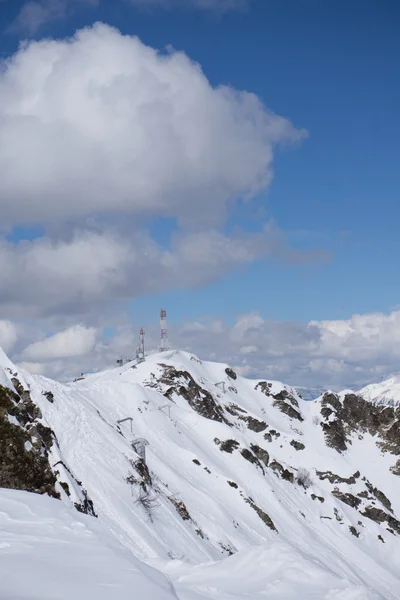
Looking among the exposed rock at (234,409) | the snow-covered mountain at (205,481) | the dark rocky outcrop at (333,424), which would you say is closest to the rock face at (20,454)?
the snow-covered mountain at (205,481)

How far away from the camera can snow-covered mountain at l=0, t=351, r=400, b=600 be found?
40.8ft

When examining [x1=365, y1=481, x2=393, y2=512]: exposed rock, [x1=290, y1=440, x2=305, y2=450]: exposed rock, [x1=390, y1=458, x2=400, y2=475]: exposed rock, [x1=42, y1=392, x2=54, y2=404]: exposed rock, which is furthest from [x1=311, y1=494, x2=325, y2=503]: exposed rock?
[x1=42, y1=392, x2=54, y2=404]: exposed rock

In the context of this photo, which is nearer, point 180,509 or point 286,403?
point 180,509

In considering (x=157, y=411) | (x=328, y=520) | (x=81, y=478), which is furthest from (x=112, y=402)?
(x=328, y=520)

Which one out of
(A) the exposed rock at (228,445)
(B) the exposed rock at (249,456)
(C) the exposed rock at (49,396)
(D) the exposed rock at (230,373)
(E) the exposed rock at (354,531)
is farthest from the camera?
(D) the exposed rock at (230,373)

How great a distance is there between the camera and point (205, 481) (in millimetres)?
65688

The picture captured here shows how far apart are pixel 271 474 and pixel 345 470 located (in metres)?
32.9

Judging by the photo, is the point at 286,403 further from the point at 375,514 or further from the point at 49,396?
the point at 49,396

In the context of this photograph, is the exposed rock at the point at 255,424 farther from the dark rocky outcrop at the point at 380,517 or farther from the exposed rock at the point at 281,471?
the dark rocky outcrop at the point at 380,517

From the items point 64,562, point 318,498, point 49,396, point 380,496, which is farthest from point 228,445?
point 64,562

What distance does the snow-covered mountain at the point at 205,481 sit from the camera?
40.8 feet

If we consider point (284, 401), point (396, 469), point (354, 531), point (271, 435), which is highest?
point (284, 401)

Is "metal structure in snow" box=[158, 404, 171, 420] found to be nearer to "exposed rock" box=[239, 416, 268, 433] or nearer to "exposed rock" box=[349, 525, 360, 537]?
"exposed rock" box=[349, 525, 360, 537]

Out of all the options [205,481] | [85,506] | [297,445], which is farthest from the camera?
[297,445]
